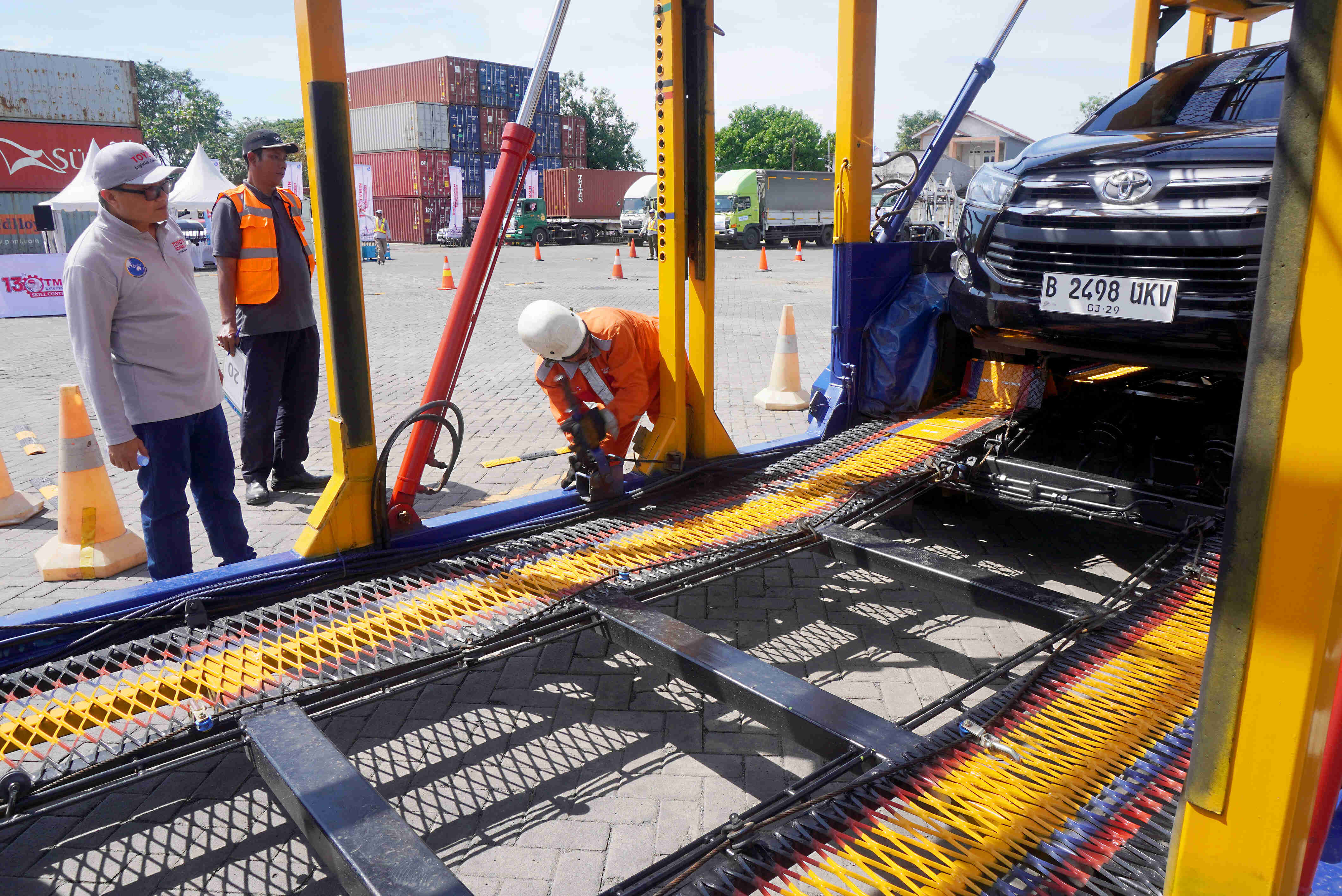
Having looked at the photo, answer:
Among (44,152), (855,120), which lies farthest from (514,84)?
(855,120)

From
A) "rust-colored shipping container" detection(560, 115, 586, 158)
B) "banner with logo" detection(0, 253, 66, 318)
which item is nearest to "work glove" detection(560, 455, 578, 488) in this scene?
"banner with logo" detection(0, 253, 66, 318)

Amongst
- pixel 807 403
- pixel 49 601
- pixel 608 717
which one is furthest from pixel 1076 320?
pixel 49 601

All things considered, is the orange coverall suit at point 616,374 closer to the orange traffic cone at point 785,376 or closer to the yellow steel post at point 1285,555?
the yellow steel post at point 1285,555

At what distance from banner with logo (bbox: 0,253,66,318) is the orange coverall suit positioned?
15.0 meters

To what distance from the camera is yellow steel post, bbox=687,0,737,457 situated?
4.25 meters

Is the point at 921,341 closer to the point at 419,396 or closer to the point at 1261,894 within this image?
the point at 1261,894

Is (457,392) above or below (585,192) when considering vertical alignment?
below

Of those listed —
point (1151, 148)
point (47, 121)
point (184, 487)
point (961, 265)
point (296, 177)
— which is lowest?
point (184, 487)

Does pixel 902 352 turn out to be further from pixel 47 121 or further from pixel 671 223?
pixel 47 121

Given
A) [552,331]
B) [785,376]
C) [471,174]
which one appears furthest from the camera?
[471,174]

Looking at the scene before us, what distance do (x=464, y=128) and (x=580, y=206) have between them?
9135mm

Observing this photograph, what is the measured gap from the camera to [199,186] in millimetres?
23594

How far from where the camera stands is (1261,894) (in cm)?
116

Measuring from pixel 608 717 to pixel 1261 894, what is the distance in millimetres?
2254
